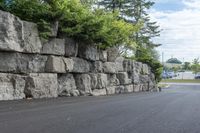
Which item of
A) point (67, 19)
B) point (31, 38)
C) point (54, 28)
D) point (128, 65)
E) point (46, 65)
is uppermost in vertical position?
point (67, 19)

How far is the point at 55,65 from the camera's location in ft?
47.8

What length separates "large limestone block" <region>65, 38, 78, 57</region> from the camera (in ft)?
51.9

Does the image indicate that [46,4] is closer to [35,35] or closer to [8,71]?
[35,35]

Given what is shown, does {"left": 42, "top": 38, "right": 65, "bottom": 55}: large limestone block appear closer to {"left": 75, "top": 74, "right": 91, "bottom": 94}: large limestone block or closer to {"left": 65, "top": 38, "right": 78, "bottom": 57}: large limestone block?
{"left": 65, "top": 38, "right": 78, "bottom": 57}: large limestone block

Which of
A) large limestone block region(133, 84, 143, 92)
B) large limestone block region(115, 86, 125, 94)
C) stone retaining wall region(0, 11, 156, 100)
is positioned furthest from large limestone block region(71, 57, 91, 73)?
large limestone block region(133, 84, 143, 92)

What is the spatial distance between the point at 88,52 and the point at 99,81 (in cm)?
195

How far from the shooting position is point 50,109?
9812 mm

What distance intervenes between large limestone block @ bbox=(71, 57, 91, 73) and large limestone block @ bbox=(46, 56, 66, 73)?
1056 millimetres

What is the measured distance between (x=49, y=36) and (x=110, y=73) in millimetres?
7228

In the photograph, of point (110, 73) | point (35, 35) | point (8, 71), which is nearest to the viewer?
point (8, 71)

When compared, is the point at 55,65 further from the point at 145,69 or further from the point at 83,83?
the point at 145,69

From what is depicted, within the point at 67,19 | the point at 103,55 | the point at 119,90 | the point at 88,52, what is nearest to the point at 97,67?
the point at 103,55

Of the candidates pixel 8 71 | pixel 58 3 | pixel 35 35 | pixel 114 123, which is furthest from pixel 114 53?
pixel 114 123

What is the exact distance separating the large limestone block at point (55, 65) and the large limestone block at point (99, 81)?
3000mm
